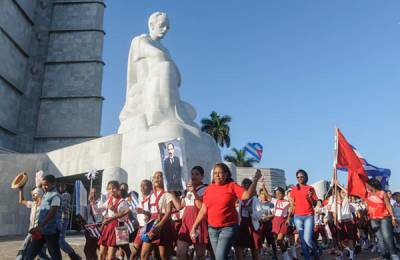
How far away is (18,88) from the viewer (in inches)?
1121

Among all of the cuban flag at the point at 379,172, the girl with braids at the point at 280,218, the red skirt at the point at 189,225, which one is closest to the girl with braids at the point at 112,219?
the red skirt at the point at 189,225

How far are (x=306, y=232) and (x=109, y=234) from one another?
315 centimetres

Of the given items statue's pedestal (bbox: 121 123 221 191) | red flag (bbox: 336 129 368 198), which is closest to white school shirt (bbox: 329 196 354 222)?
red flag (bbox: 336 129 368 198)

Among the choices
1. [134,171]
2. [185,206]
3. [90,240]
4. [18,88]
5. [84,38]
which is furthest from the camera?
[84,38]

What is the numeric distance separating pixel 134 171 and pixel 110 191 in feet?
25.5

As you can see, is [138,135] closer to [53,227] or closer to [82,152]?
[82,152]

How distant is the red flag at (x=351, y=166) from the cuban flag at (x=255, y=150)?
1723mm

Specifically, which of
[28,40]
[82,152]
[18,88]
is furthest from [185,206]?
[28,40]

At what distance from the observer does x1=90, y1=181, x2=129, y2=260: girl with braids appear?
5.41 metres

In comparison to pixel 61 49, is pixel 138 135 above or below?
below

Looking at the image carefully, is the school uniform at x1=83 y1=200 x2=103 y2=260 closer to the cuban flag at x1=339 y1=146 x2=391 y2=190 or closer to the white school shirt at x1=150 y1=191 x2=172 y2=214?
the white school shirt at x1=150 y1=191 x2=172 y2=214

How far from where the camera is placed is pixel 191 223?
5.12 metres

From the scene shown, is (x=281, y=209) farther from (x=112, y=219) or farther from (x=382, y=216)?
(x=112, y=219)

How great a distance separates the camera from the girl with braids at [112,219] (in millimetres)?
5414
